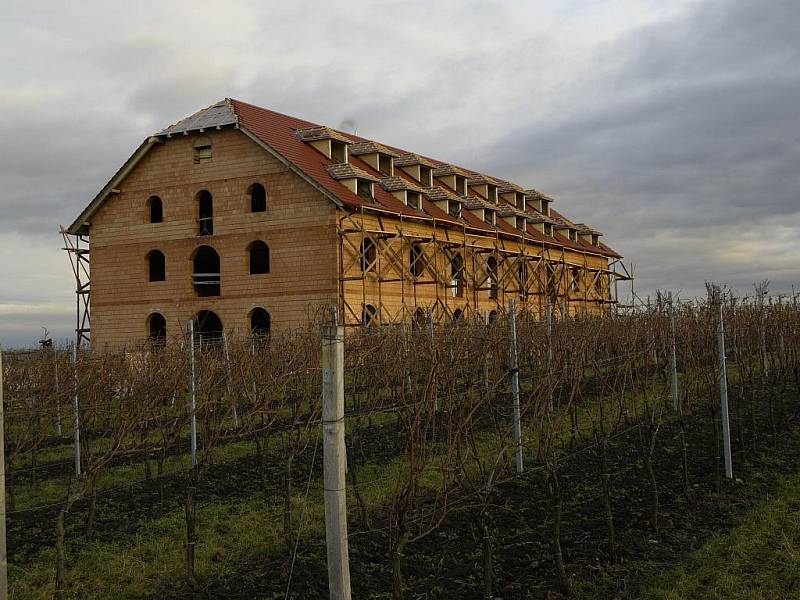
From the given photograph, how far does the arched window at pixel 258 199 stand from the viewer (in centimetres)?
2775

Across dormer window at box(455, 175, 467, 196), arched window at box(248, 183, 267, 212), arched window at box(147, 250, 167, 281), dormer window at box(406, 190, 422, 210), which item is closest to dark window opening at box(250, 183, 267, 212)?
arched window at box(248, 183, 267, 212)

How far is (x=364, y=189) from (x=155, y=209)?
7.86 m

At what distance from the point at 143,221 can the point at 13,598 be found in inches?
913

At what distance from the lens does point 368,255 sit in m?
28.0

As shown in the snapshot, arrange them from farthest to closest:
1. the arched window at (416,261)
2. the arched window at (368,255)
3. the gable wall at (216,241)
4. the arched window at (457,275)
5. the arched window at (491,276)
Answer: the arched window at (491,276) < the arched window at (457,275) < the arched window at (416,261) < the arched window at (368,255) < the gable wall at (216,241)

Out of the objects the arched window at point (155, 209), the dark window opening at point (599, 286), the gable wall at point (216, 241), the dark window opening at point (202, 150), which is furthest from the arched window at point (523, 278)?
the arched window at point (155, 209)

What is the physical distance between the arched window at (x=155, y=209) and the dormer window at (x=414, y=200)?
29.1 feet

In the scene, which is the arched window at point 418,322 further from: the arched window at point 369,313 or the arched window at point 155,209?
the arched window at point 155,209

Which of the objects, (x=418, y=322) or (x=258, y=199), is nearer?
(x=418, y=322)

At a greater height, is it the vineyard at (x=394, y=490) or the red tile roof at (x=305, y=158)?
the red tile roof at (x=305, y=158)

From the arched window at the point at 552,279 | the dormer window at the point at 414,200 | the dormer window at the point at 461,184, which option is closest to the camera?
the dormer window at the point at 414,200

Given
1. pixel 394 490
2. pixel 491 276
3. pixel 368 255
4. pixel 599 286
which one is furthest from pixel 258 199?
pixel 394 490

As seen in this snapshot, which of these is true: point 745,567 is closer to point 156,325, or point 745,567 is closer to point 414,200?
point 414,200

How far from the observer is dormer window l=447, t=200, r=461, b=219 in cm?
3183
